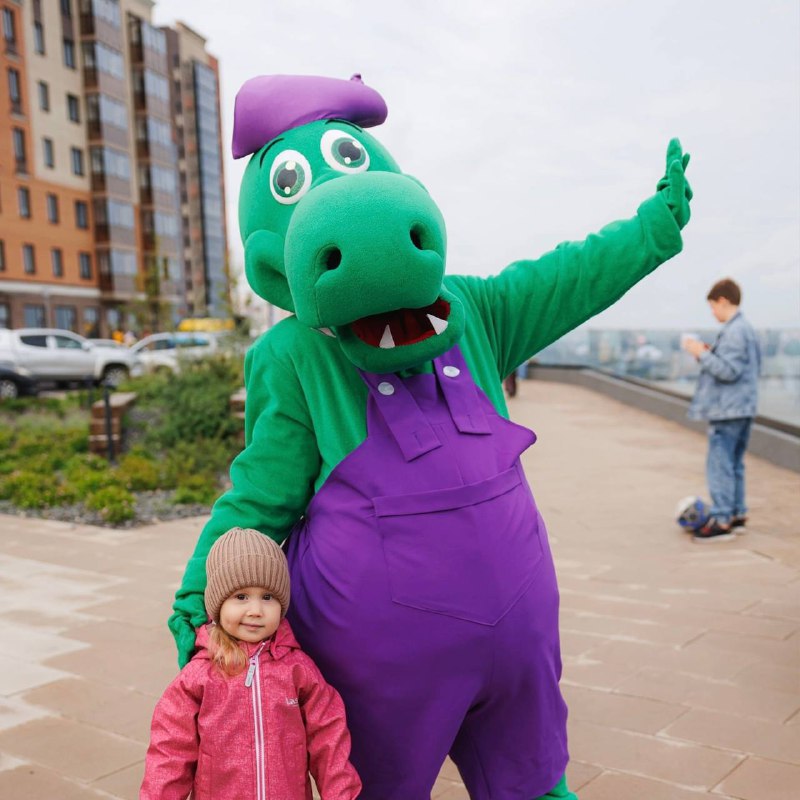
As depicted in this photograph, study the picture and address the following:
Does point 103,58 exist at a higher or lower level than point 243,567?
higher

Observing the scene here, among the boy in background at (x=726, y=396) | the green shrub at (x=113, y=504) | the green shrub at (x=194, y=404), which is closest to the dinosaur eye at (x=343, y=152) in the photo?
the boy in background at (x=726, y=396)

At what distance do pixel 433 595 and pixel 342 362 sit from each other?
54 centimetres

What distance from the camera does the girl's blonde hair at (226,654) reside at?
202cm

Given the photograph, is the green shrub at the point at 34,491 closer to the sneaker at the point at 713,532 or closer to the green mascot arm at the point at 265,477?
the sneaker at the point at 713,532

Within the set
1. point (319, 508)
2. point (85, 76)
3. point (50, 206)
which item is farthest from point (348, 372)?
point (85, 76)

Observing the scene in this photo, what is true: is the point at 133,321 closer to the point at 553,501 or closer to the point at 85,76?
the point at 85,76

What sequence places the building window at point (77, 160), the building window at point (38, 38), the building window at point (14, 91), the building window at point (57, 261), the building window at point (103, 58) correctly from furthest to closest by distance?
the building window at point (103, 58) < the building window at point (77, 160) < the building window at point (57, 261) < the building window at point (38, 38) < the building window at point (14, 91)

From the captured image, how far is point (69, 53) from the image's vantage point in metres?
46.1

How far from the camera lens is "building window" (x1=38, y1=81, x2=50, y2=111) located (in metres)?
43.5

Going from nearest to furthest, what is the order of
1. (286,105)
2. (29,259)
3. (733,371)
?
(286,105) → (733,371) → (29,259)

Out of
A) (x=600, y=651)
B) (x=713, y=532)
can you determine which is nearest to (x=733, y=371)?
(x=713, y=532)

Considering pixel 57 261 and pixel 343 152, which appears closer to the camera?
pixel 343 152

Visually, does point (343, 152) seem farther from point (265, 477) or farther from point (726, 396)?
point (726, 396)

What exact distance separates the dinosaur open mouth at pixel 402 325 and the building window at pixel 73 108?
48.2m
